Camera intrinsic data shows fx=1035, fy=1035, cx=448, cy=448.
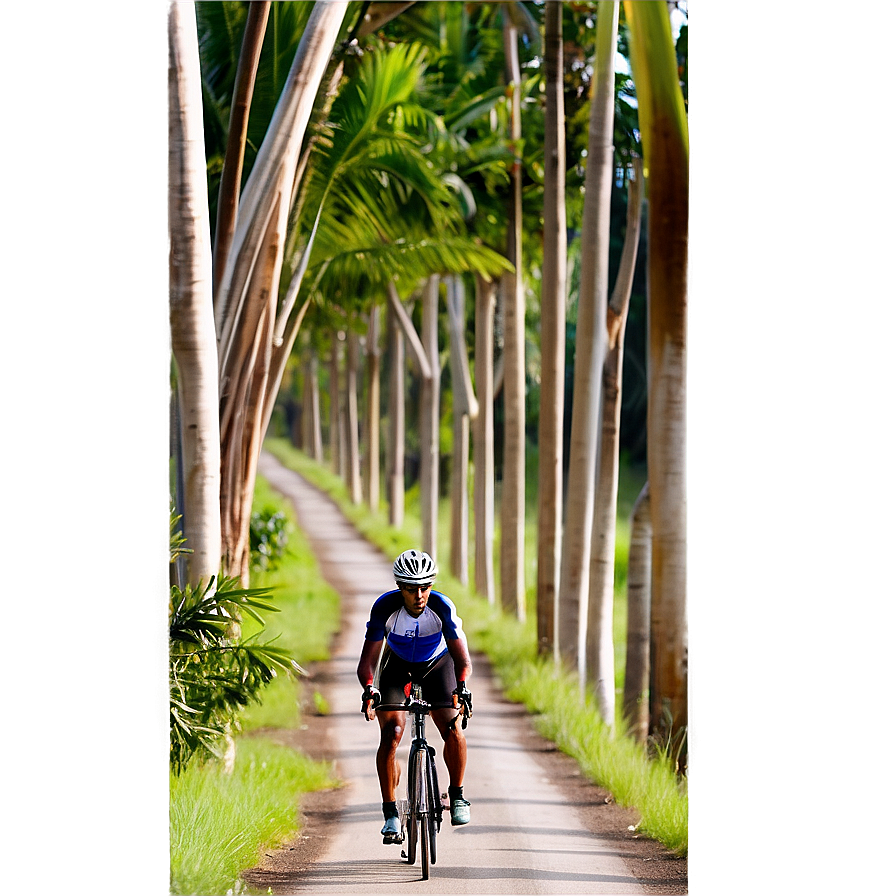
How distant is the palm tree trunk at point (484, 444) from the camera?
15.8 m

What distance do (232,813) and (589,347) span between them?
18.9 ft

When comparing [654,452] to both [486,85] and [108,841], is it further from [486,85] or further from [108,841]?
[486,85]

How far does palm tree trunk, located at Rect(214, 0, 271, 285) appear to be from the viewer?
23.2ft

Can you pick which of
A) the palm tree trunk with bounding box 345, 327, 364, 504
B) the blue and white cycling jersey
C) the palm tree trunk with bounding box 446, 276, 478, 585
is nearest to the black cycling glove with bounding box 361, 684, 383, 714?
the blue and white cycling jersey

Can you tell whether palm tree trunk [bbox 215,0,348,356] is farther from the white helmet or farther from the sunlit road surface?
the sunlit road surface

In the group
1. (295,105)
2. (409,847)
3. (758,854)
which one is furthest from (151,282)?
(758,854)

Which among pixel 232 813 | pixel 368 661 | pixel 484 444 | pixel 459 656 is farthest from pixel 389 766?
pixel 484 444

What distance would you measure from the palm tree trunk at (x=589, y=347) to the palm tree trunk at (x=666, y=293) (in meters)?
1.85

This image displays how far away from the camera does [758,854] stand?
4.95m

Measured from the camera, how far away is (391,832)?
529 centimetres

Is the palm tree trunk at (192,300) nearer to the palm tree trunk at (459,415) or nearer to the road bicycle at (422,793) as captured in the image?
the road bicycle at (422,793)

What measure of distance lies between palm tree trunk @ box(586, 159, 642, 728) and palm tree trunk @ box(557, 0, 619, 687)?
0.16 metres

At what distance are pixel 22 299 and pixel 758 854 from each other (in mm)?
4385

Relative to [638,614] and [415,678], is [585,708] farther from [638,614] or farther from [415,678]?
[415,678]
